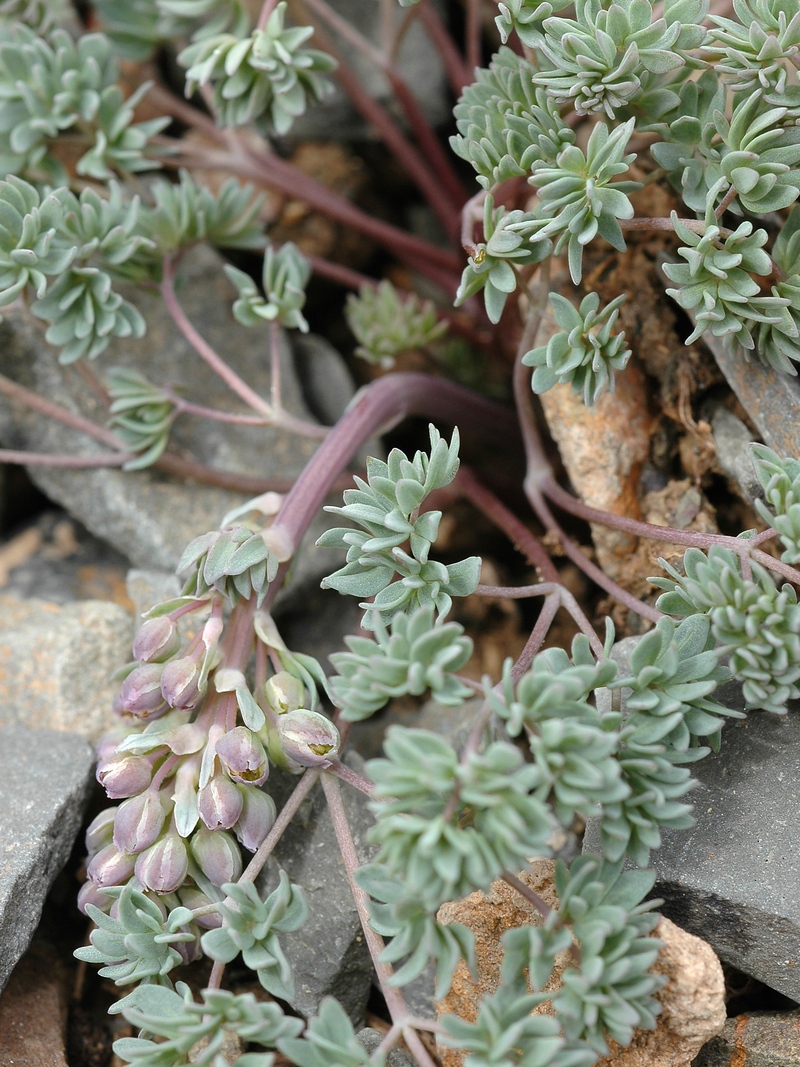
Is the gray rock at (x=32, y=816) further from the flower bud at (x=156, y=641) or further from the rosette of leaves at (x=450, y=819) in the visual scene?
the rosette of leaves at (x=450, y=819)

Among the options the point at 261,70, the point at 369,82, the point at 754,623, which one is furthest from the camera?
the point at 369,82

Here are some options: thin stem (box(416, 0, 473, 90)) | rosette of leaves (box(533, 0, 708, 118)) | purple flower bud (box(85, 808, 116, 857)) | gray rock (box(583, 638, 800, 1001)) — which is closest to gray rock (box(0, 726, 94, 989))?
purple flower bud (box(85, 808, 116, 857))

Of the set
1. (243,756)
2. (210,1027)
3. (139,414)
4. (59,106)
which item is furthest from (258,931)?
(59,106)

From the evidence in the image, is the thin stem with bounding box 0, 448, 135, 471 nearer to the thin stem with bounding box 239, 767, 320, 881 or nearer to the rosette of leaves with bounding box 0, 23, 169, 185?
the rosette of leaves with bounding box 0, 23, 169, 185

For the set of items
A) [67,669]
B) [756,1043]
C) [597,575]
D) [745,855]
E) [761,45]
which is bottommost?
[756,1043]

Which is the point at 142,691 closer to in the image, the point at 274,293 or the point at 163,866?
the point at 163,866

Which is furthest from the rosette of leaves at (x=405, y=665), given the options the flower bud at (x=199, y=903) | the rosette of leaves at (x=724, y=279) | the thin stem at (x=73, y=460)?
the thin stem at (x=73, y=460)

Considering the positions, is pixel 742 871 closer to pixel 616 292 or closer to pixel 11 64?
pixel 616 292
